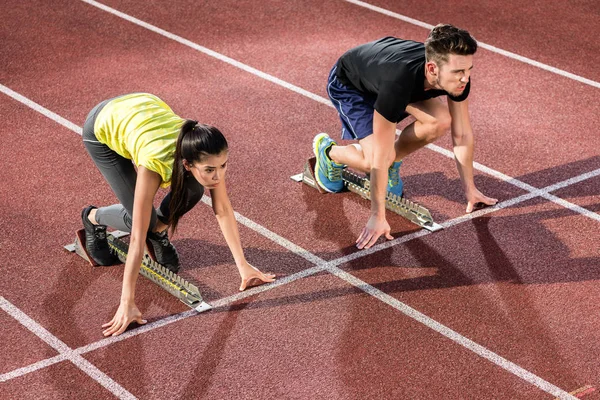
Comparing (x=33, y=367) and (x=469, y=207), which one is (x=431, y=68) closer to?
(x=469, y=207)

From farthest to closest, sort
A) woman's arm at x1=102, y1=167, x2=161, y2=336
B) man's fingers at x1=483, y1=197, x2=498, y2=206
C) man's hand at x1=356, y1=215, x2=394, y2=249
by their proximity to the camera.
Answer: man's fingers at x1=483, y1=197, x2=498, y2=206 → man's hand at x1=356, y1=215, x2=394, y2=249 → woman's arm at x1=102, y1=167, x2=161, y2=336

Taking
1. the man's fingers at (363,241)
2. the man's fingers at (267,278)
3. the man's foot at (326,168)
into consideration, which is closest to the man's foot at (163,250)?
the man's fingers at (267,278)

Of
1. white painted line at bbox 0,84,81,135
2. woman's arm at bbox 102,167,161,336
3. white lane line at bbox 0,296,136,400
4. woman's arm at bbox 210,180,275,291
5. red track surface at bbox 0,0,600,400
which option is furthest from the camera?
white painted line at bbox 0,84,81,135

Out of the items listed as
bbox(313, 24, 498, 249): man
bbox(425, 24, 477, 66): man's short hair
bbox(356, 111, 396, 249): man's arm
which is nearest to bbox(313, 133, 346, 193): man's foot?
bbox(313, 24, 498, 249): man

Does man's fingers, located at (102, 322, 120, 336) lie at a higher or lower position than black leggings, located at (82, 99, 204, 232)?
lower

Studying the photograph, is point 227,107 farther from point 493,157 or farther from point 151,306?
point 151,306

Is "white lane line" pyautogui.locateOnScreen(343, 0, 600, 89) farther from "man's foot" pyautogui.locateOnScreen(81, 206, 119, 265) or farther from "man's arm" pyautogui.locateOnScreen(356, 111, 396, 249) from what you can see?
"man's foot" pyautogui.locateOnScreen(81, 206, 119, 265)

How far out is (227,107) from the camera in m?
8.64

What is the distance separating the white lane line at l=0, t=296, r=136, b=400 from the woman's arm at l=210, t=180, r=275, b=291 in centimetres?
106

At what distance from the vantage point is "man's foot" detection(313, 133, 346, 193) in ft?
23.3

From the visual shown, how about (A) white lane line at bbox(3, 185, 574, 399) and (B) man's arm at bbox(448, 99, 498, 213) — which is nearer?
(A) white lane line at bbox(3, 185, 574, 399)

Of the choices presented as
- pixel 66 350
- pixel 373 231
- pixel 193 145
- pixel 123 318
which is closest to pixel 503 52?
pixel 373 231

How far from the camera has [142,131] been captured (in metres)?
5.57

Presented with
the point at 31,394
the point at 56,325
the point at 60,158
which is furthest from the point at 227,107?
the point at 31,394
